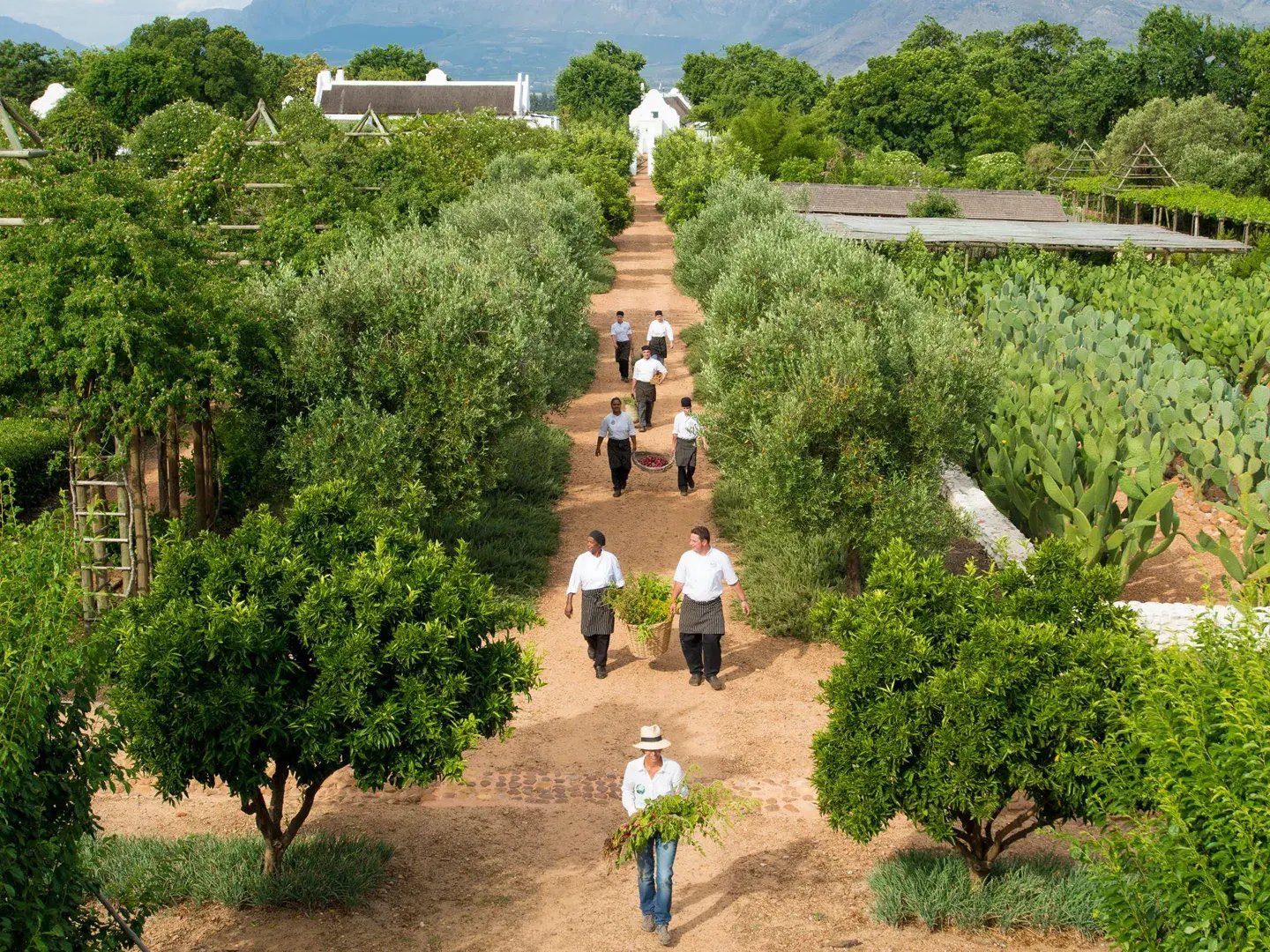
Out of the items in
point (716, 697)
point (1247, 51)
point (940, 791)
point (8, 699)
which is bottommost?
point (716, 697)

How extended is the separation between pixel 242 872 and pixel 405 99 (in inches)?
3454

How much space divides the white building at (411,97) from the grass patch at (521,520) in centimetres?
7267

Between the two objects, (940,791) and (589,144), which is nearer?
(940,791)

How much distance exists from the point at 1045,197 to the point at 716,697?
40769 millimetres

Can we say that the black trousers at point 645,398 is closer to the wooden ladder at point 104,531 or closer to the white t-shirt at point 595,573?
the white t-shirt at point 595,573

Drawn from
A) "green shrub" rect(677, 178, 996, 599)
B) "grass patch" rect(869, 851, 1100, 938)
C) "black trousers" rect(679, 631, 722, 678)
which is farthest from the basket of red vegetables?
"grass patch" rect(869, 851, 1100, 938)

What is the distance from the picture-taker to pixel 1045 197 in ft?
161

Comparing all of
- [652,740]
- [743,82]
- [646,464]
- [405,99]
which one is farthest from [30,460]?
[743,82]

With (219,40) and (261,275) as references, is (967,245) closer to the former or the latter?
(261,275)

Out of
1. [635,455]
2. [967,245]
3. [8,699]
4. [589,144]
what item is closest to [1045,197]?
[967,245]

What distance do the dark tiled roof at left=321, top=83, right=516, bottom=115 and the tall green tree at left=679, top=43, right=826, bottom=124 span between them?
51.0 ft

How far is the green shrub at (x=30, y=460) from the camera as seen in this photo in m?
19.4

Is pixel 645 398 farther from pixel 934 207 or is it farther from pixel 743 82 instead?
pixel 743 82

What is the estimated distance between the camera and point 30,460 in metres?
19.7
